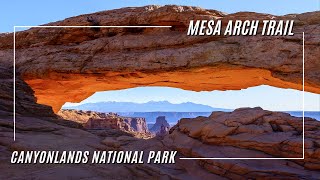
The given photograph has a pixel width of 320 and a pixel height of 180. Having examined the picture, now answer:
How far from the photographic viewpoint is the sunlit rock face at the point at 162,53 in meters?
16.4

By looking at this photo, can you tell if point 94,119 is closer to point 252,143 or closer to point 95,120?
point 95,120

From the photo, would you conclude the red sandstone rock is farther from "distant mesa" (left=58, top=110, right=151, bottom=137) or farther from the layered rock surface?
the layered rock surface

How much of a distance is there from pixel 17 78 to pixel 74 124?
543 cm

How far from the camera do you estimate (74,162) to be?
47.6 feet

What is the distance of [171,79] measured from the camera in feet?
71.6

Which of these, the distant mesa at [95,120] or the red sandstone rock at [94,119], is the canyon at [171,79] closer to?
the distant mesa at [95,120]

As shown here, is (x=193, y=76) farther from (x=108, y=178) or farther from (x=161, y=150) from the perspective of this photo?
(x=108, y=178)

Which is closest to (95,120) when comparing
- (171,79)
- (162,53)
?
(171,79)

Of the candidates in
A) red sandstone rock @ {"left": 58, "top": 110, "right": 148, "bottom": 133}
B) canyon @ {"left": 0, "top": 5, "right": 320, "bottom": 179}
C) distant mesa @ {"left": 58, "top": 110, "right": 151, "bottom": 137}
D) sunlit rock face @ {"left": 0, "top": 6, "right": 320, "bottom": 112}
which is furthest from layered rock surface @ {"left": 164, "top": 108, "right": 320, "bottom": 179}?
red sandstone rock @ {"left": 58, "top": 110, "right": 148, "bottom": 133}

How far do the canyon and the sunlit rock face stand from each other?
6cm

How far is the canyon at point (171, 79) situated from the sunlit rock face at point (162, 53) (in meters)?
0.06

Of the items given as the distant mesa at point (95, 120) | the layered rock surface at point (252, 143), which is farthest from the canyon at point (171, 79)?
the distant mesa at point (95, 120)

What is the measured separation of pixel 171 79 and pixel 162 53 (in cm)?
335

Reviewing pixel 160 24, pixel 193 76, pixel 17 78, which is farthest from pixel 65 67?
pixel 193 76
